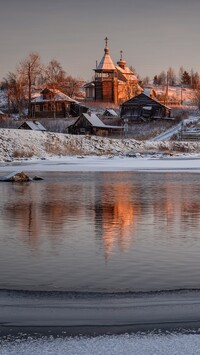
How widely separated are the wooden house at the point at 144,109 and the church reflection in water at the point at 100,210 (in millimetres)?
75729

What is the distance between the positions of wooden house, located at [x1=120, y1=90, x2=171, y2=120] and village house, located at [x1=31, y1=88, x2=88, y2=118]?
29.6 feet

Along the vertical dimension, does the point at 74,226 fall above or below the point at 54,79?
below

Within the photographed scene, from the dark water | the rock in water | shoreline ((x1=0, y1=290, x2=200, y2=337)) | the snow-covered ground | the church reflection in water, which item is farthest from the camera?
the rock in water

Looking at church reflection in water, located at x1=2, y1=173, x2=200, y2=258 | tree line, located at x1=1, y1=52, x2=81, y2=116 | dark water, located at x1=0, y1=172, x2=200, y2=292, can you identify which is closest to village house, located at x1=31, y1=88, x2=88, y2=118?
tree line, located at x1=1, y1=52, x2=81, y2=116

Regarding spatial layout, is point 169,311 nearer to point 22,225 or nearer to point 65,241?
point 65,241

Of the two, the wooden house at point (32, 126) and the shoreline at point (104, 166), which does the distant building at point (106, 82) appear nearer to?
the wooden house at point (32, 126)

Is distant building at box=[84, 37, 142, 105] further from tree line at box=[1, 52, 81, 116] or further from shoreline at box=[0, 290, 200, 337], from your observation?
shoreline at box=[0, 290, 200, 337]

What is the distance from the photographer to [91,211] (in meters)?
17.9

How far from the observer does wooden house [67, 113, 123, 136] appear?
91.0 meters

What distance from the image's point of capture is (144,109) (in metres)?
103

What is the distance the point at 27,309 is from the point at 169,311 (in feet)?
5.86

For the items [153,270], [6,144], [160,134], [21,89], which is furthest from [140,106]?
[153,270]

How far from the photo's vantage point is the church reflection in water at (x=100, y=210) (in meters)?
13.4

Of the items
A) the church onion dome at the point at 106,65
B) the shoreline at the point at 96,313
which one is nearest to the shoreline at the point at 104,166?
the shoreline at the point at 96,313
